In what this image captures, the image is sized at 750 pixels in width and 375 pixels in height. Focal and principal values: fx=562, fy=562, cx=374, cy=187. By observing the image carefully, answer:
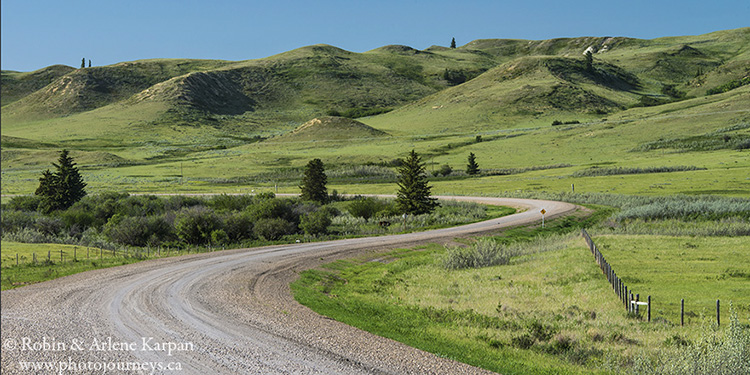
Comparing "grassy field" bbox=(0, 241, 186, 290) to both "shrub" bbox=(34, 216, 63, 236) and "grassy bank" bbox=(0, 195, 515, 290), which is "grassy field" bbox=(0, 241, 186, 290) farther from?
"shrub" bbox=(34, 216, 63, 236)

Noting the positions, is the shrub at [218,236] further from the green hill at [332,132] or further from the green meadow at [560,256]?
the green hill at [332,132]

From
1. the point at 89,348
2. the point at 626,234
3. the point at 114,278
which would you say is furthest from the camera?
the point at 626,234

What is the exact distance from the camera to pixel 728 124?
131m

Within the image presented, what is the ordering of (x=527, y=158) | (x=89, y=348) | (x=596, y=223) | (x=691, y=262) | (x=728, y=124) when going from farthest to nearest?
1. (x=728, y=124)
2. (x=527, y=158)
3. (x=596, y=223)
4. (x=691, y=262)
5. (x=89, y=348)

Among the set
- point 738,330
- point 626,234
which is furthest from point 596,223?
point 738,330

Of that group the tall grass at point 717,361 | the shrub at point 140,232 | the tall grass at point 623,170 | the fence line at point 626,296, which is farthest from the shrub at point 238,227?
the tall grass at point 623,170

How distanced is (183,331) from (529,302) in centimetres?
1349

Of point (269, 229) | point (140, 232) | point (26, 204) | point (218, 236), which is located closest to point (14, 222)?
point (140, 232)

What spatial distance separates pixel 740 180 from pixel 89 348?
75068 mm

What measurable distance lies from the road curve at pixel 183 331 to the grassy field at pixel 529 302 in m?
1.56

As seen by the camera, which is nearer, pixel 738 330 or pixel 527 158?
pixel 738 330

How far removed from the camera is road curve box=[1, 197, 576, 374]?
42.5ft

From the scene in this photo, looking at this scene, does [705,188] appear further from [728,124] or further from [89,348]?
[728,124]

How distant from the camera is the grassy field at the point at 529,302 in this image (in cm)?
1545
